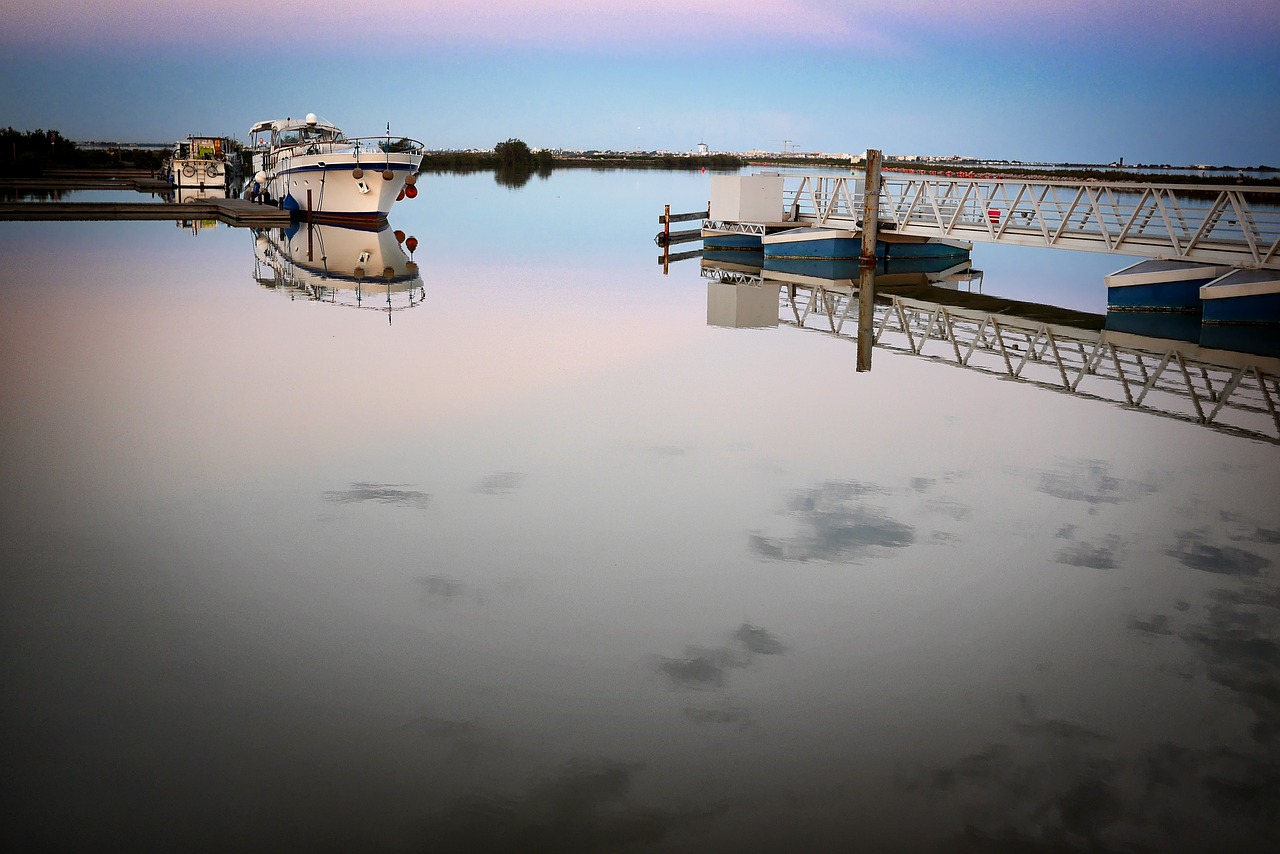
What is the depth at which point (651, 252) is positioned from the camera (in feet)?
105

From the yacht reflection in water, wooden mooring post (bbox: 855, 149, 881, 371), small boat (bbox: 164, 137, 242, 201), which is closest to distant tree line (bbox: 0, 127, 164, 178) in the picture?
small boat (bbox: 164, 137, 242, 201)

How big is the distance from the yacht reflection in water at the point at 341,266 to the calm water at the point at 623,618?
786 cm

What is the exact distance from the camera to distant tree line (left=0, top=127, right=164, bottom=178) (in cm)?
6297

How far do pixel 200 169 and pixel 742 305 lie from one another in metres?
35.8

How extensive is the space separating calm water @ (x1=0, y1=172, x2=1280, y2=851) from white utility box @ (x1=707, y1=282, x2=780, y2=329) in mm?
6306

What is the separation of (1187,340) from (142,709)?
16.1 metres

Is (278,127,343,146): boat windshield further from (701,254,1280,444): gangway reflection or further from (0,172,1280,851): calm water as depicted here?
(0,172,1280,851): calm water

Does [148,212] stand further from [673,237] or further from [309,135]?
[673,237]

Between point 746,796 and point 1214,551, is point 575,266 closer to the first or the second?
point 1214,551

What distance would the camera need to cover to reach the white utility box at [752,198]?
93.9 feet

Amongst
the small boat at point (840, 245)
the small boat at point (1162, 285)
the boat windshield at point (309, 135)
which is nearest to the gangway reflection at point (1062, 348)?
the small boat at point (1162, 285)

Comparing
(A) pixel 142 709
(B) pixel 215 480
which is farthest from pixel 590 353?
(A) pixel 142 709

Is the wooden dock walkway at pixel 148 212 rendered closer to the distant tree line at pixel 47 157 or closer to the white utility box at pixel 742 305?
the white utility box at pixel 742 305

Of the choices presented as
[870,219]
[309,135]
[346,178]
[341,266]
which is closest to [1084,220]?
[870,219]
